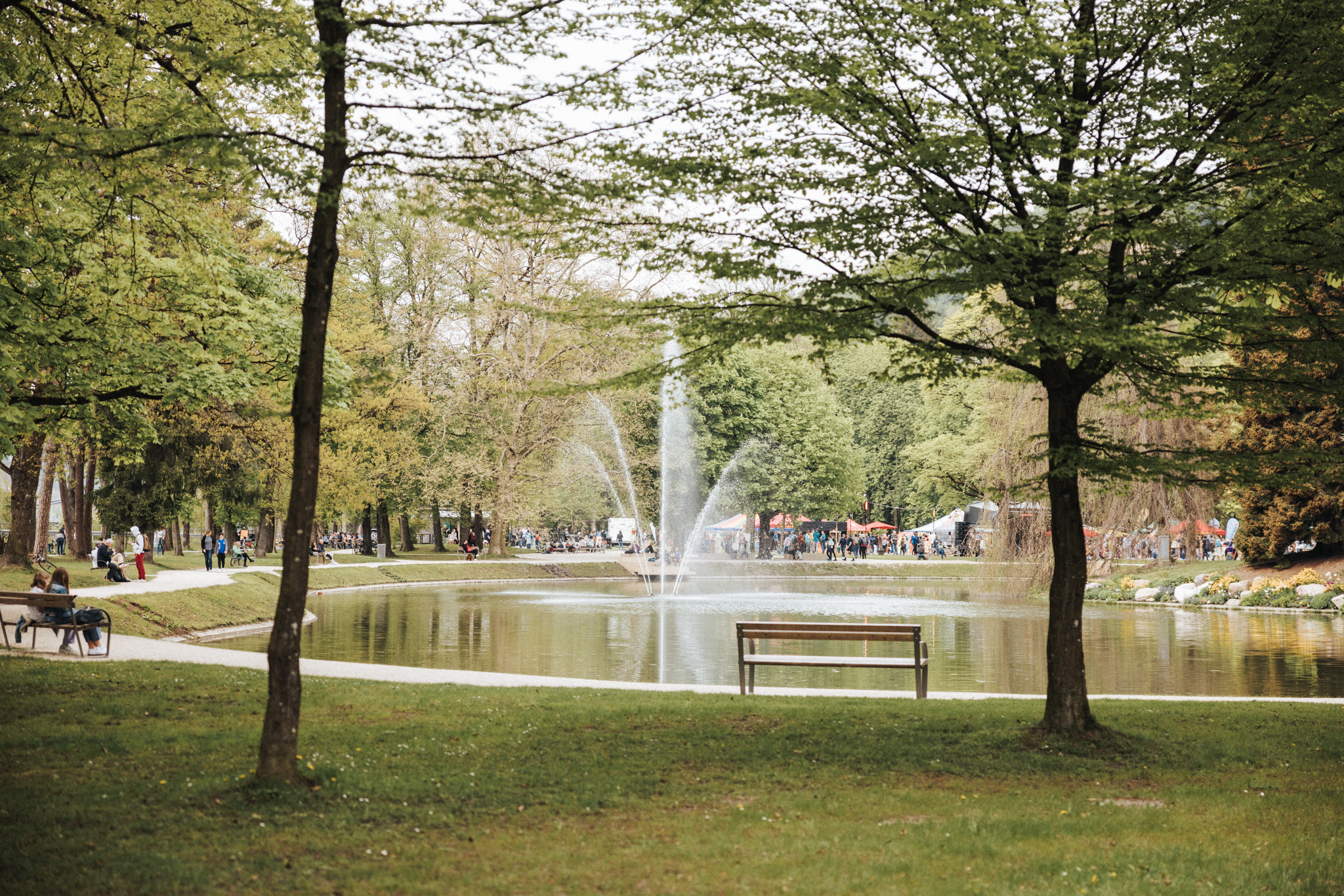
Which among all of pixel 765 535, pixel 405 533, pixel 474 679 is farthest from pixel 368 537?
pixel 474 679

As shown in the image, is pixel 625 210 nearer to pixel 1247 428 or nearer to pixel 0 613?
pixel 0 613

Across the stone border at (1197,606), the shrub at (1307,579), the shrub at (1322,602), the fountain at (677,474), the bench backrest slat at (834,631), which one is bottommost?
the stone border at (1197,606)

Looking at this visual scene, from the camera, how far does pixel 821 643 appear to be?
872 inches

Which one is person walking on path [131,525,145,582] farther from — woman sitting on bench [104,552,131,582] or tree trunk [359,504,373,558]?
tree trunk [359,504,373,558]

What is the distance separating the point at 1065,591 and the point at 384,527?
5020 cm

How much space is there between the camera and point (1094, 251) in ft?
32.9

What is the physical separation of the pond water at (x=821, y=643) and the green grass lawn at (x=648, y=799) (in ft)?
18.2

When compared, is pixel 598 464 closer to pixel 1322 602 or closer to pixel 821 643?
pixel 821 643

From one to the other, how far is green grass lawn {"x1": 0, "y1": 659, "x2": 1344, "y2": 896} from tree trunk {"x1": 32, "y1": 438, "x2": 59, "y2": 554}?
76.8 feet

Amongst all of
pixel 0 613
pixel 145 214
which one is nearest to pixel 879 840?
pixel 145 214

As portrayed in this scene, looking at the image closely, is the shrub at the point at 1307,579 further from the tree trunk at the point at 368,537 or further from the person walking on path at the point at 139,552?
the tree trunk at the point at 368,537

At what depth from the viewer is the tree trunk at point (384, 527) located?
180 feet

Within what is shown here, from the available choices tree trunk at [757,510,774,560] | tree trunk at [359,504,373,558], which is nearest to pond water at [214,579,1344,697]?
tree trunk at [359,504,373,558]

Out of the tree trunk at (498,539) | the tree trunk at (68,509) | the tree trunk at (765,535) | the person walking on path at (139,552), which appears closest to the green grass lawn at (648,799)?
the person walking on path at (139,552)
